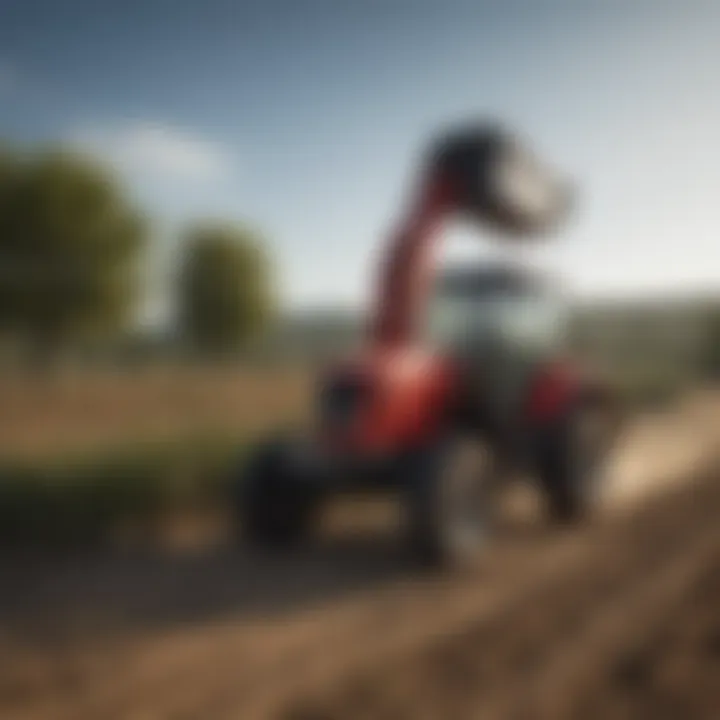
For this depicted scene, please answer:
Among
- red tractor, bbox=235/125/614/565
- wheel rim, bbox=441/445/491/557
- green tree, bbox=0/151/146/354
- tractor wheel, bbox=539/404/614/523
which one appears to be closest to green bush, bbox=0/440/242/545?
red tractor, bbox=235/125/614/565

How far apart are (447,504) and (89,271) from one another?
476cm

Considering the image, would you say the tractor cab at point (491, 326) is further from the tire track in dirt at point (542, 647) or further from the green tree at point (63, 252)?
the green tree at point (63, 252)

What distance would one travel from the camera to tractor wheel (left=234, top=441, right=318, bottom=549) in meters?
5.43

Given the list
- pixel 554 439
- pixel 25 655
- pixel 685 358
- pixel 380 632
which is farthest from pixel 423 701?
pixel 685 358

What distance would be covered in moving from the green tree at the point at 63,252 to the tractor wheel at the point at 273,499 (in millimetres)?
1996

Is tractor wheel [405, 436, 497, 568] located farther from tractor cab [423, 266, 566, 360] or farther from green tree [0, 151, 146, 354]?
green tree [0, 151, 146, 354]

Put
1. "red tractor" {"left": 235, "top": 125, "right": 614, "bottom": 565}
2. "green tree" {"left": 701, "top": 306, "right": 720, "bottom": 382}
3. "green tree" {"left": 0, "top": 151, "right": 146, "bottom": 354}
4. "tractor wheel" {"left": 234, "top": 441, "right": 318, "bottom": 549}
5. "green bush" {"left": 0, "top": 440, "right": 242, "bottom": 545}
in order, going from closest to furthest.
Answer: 1. "red tractor" {"left": 235, "top": 125, "right": 614, "bottom": 565}
2. "green bush" {"left": 0, "top": 440, "right": 242, "bottom": 545}
3. "tractor wheel" {"left": 234, "top": 441, "right": 318, "bottom": 549}
4. "green tree" {"left": 0, "top": 151, "right": 146, "bottom": 354}
5. "green tree" {"left": 701, "top": 306, "right": 720, "bottom": 382}

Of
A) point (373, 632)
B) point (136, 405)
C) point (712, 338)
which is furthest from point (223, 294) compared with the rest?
point (712, 338)

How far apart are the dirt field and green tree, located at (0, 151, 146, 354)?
2.52m

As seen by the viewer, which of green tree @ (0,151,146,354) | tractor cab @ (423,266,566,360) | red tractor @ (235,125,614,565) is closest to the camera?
red tractor @ (235,125,614,565)

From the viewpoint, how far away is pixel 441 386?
5.23 metres

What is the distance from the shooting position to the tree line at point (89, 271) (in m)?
6.43

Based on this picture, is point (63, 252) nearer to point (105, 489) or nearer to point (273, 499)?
point (105, 489)

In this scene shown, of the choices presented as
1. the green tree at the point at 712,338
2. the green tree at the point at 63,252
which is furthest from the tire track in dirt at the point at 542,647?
the green tree at the point at 712,338
